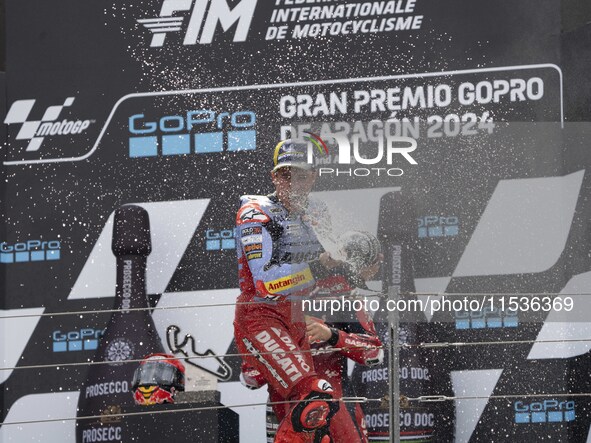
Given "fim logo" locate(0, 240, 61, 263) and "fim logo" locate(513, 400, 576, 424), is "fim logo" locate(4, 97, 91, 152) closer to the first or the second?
"fim logo" locate(0, 240, 61, 263)

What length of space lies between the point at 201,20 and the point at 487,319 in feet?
5.67

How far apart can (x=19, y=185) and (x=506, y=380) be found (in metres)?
2.21

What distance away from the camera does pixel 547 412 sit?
16.4 feet

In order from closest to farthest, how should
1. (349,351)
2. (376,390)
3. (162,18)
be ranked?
(349,351) → (376,390) → (162,18)

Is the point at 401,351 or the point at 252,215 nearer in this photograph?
the point at 252,215

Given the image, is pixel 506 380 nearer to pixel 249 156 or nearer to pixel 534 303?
pixel 534 303

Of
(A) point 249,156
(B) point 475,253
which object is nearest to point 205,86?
(A) point 249,156

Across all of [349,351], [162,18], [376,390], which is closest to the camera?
[349,351]

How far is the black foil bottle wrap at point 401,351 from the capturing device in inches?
195

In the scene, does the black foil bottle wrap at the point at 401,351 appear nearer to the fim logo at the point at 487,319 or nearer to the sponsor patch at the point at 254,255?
the fim logo at the point at 487,319

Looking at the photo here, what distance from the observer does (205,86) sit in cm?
533

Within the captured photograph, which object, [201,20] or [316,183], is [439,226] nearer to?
[316,183]

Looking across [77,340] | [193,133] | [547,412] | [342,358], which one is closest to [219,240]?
[193,133]

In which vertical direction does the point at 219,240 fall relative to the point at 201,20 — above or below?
below
